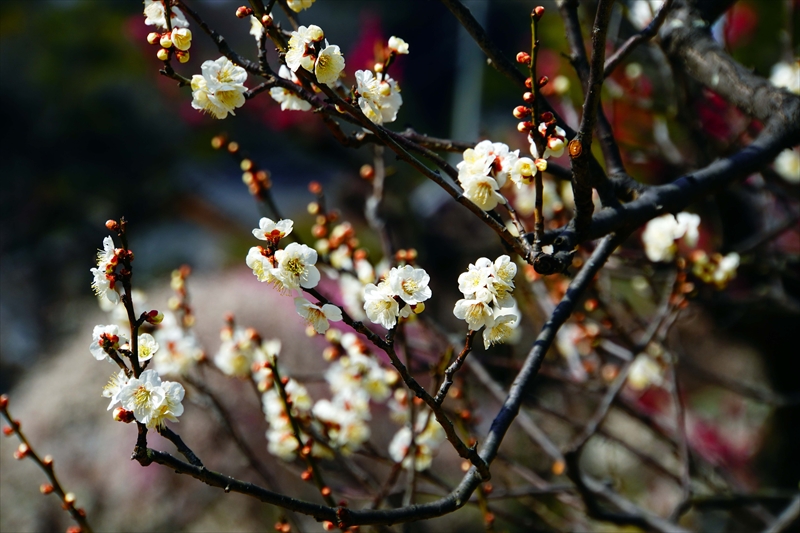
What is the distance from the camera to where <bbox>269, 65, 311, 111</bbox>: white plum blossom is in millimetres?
1085

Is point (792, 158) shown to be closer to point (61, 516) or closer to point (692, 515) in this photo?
point (692, 515)

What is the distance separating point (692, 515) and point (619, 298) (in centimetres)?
266

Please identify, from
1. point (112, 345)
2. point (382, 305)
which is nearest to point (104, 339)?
point (112, 345)

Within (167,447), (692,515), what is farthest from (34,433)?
(692,515)

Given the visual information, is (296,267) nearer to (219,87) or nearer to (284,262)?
(284,262)

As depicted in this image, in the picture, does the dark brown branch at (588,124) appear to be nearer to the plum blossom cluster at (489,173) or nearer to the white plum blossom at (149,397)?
the plum blossom cluster at (489,173)

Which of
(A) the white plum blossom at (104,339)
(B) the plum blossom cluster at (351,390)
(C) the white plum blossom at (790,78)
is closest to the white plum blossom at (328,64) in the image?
(A) the white plum blossom at (104,339)

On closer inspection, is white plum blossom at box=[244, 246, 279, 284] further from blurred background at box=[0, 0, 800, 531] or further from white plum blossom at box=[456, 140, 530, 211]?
blurred background at box=[0, 0, 800, 531]

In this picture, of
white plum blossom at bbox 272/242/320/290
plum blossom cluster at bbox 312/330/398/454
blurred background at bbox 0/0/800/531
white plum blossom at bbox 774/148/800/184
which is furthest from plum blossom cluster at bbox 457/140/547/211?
blurred background at bbox 0/0/800/531

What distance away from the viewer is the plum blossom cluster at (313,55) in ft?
2.98

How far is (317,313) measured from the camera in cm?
94

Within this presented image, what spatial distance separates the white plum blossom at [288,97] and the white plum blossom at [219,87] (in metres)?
0.11

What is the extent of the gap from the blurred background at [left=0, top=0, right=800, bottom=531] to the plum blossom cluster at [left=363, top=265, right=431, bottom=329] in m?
2.63

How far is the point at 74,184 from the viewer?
6941 millimetres
